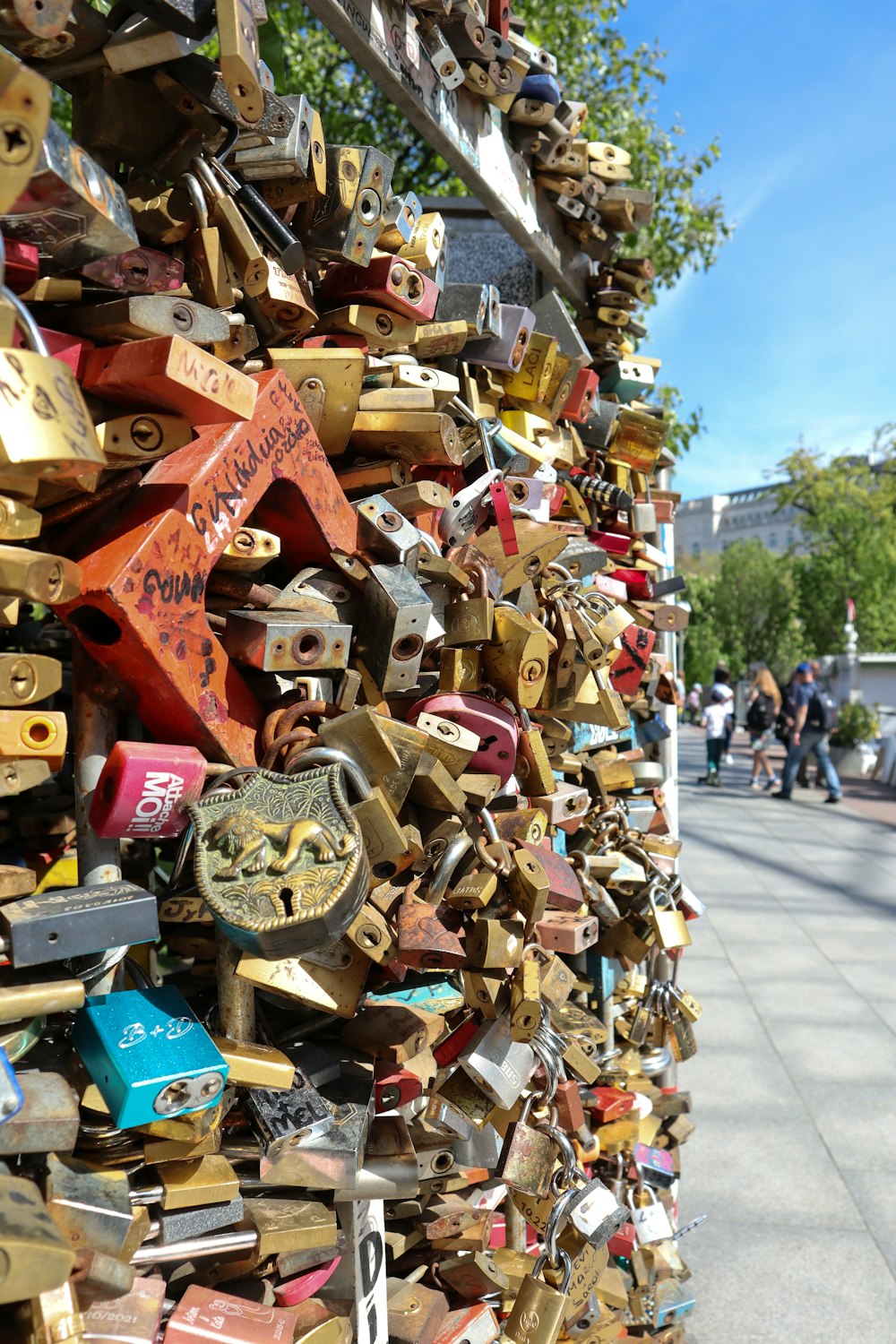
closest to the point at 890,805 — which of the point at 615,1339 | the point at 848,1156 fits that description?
the point at 848,1156

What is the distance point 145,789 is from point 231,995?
29 cm

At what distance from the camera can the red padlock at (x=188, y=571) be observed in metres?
0.92

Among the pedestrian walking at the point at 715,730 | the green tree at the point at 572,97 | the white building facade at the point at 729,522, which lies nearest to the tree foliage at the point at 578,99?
the green tree at the point at 572,97

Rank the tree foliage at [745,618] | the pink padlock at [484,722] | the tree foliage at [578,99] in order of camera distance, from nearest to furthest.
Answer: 1. the pink padlock at [484,722]
2. the tree foliage at [578,99]
3. the tree foliage at [745,618]

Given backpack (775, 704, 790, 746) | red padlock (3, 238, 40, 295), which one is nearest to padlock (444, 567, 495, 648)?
red padlock (3, 238, 40, 295)

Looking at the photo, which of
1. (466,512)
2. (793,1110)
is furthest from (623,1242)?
(793,1110)

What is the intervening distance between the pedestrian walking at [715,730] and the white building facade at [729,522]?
7866cm

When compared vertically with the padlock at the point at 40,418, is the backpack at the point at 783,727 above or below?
below

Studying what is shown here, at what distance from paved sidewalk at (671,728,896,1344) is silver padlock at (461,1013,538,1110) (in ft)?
6.33

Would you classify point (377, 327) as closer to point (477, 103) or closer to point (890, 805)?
point (477, 103)

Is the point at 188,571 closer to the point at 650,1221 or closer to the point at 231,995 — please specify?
the point at 231,995

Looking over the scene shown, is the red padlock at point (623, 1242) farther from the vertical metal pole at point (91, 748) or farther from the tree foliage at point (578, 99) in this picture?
the tree foliage at point (578, 99)

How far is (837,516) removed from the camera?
93.6 ft

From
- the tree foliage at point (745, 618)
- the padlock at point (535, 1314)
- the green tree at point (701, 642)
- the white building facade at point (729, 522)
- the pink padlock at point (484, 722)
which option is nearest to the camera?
A: the pink padlock at point (484, 722)
